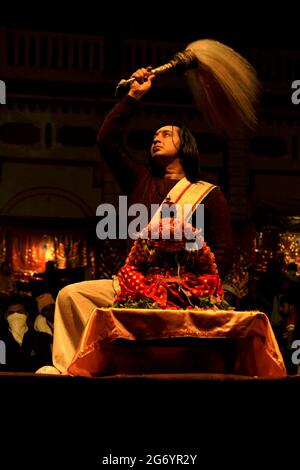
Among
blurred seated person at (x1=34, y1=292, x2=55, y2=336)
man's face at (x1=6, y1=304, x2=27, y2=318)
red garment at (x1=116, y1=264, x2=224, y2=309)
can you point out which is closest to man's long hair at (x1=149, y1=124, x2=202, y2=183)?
red garment at (x1=116, y1=264, x2=224, y2=309)

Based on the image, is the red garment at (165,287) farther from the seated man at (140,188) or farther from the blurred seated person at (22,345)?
the blurred seated person at (22,345)

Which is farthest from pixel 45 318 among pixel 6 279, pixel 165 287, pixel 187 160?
pixel 165 287

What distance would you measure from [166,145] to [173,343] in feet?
4.06

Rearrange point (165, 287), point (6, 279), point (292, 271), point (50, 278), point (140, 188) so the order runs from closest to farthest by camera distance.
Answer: point (165, 287), point (140, 188), point (50, 278), point (6, 279), point (292, 271)

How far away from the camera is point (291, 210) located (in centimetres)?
1255

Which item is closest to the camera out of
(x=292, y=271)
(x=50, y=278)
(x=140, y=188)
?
(x=140, y=188)

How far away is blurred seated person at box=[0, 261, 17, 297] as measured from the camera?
1162cm

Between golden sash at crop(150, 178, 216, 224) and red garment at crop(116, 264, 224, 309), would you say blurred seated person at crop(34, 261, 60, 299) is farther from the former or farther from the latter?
red garment at crop(116, 264, 224, 309)

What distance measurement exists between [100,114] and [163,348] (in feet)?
31.9

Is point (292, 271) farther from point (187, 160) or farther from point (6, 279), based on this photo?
point (187, 160)

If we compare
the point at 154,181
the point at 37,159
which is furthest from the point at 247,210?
the point at 154,181

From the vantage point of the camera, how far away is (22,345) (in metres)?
8.55

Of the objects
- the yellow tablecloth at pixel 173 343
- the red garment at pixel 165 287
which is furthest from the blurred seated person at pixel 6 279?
the yellow tablecloth at pixel 173 343

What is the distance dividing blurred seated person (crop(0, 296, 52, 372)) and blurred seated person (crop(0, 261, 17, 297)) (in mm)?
2309
